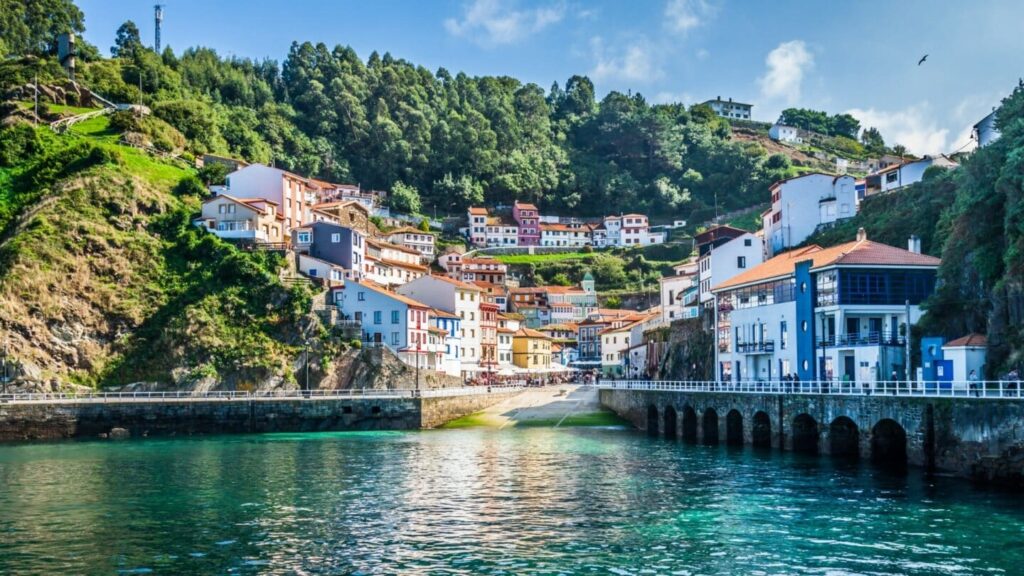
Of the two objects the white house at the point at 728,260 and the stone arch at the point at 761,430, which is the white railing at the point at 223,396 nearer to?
the white house at the point at 728,260

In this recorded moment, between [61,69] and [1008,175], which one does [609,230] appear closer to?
[61,69]

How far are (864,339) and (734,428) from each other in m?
10.3

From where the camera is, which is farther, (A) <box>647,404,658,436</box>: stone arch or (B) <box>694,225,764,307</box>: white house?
(B) <box>694,225,764,307</box>: white house

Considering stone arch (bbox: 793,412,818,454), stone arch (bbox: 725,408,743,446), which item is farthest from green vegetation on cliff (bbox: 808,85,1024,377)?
stone arch (bbox: 725,408,743,446)

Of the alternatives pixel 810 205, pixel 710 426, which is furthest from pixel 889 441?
pixel 810 205

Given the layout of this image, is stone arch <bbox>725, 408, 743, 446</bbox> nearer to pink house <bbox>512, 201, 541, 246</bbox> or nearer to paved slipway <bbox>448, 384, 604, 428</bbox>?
paved slipway <bbox>448, 384, 604, 428</bbox>

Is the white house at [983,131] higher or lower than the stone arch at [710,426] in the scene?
higher

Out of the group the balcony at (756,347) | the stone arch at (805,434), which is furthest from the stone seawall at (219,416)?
the stone arch at (805,434)

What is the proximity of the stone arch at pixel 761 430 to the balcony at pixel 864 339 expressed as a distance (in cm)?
630

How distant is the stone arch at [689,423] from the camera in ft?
219

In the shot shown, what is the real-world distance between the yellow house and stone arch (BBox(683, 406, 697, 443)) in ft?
207

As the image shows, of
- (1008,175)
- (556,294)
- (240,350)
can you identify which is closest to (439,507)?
(1008,175)

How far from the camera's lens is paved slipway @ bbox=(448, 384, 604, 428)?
3184 inches

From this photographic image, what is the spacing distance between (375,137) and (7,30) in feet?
219
